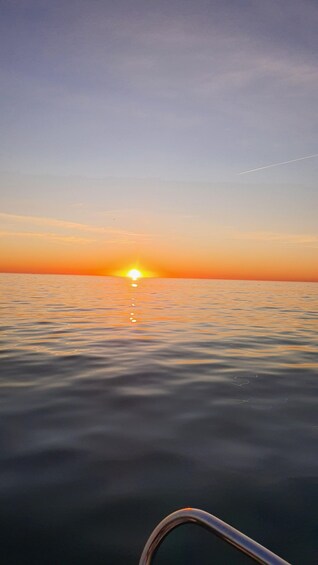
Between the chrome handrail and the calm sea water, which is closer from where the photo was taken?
the chrome handrail

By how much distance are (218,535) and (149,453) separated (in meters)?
3.42

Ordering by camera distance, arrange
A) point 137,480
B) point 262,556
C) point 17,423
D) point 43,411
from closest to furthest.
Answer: point 262,556 < point 137,480 < point 17,423 < point 43,411

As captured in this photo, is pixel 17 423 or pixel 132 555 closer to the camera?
pixel 132 555

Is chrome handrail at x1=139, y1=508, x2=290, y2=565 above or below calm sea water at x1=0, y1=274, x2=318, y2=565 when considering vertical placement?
above

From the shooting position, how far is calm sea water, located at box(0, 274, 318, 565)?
10.6 ft

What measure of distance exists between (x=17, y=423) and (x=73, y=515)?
7.90ft

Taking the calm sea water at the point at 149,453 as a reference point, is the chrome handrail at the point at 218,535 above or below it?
above

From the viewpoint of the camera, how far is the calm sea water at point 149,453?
324 centimetres

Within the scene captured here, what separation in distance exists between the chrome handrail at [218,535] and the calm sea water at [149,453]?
1606 mm

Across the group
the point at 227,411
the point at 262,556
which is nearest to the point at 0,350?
the point at 227,411

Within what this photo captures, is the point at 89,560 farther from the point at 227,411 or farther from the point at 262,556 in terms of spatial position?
the point at 227,411

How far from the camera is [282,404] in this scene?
6.59 metres

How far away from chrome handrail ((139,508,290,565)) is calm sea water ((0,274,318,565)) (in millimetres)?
1606

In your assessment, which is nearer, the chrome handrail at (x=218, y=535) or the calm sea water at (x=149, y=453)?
the chrome handrail at (x=218, y=535)
